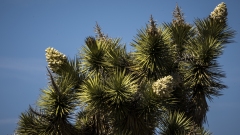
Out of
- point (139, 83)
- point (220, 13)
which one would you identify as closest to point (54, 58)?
point (139, 83)

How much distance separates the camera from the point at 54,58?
12047 mm

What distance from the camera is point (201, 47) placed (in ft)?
39.9

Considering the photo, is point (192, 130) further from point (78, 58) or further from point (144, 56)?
point (78, 58)

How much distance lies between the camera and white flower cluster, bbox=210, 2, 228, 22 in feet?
42.0

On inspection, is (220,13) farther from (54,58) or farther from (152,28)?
(54,58)

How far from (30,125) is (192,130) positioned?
4084 millimetres

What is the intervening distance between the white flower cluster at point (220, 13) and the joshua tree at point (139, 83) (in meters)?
0.03

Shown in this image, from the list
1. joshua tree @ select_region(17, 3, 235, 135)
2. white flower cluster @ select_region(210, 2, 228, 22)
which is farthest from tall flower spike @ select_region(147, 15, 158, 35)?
white flower cluster @ select_region(210, 2, 228, 22)

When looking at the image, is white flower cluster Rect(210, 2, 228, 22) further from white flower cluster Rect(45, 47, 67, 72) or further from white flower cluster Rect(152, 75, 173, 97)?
white flower cluster Rect(45, 47, 67, 72)

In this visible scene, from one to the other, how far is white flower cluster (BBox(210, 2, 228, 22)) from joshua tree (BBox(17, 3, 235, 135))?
0.03m

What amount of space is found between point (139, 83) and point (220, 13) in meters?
3.02

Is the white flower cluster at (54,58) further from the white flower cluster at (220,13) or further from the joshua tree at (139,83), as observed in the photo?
the white flower cluster at (220,13)

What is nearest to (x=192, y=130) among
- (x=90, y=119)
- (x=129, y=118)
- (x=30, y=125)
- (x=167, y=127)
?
(x=167, y=127)

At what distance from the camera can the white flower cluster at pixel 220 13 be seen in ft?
42.0
